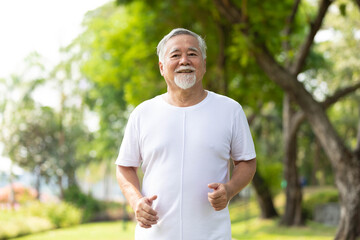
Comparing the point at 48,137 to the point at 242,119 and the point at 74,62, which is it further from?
the point at 242,119

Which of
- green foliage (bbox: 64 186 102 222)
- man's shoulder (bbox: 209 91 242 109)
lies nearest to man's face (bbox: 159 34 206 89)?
man's shoulder (bbox: 209 91 242 109)

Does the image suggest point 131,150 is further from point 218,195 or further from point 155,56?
point 155,56

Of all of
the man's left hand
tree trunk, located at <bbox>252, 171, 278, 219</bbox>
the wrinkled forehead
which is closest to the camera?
the man's left hand

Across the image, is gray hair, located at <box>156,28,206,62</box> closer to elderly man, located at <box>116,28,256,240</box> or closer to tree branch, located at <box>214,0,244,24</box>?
elderly man, located at <box>116,28,256,240</box>

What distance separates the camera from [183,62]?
222 centimetres

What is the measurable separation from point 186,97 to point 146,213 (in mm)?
594

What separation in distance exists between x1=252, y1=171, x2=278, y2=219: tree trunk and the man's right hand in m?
13.6

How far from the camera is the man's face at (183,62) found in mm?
2217

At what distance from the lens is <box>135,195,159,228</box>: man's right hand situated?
6.73 feet

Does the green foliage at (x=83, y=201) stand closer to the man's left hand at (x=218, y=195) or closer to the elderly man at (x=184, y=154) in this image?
the elderly man at (x=184, y=154)

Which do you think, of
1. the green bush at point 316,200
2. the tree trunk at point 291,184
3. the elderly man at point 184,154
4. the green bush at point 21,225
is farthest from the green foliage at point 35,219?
the elderly man at point 184,154

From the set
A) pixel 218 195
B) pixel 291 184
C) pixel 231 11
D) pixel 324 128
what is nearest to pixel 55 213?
pixel 291 184

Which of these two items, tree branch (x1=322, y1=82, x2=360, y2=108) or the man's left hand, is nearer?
the man's left hand

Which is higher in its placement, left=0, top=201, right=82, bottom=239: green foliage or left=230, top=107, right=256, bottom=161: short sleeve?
left=230, top=107, right=256, bottom=161: short sleeve
